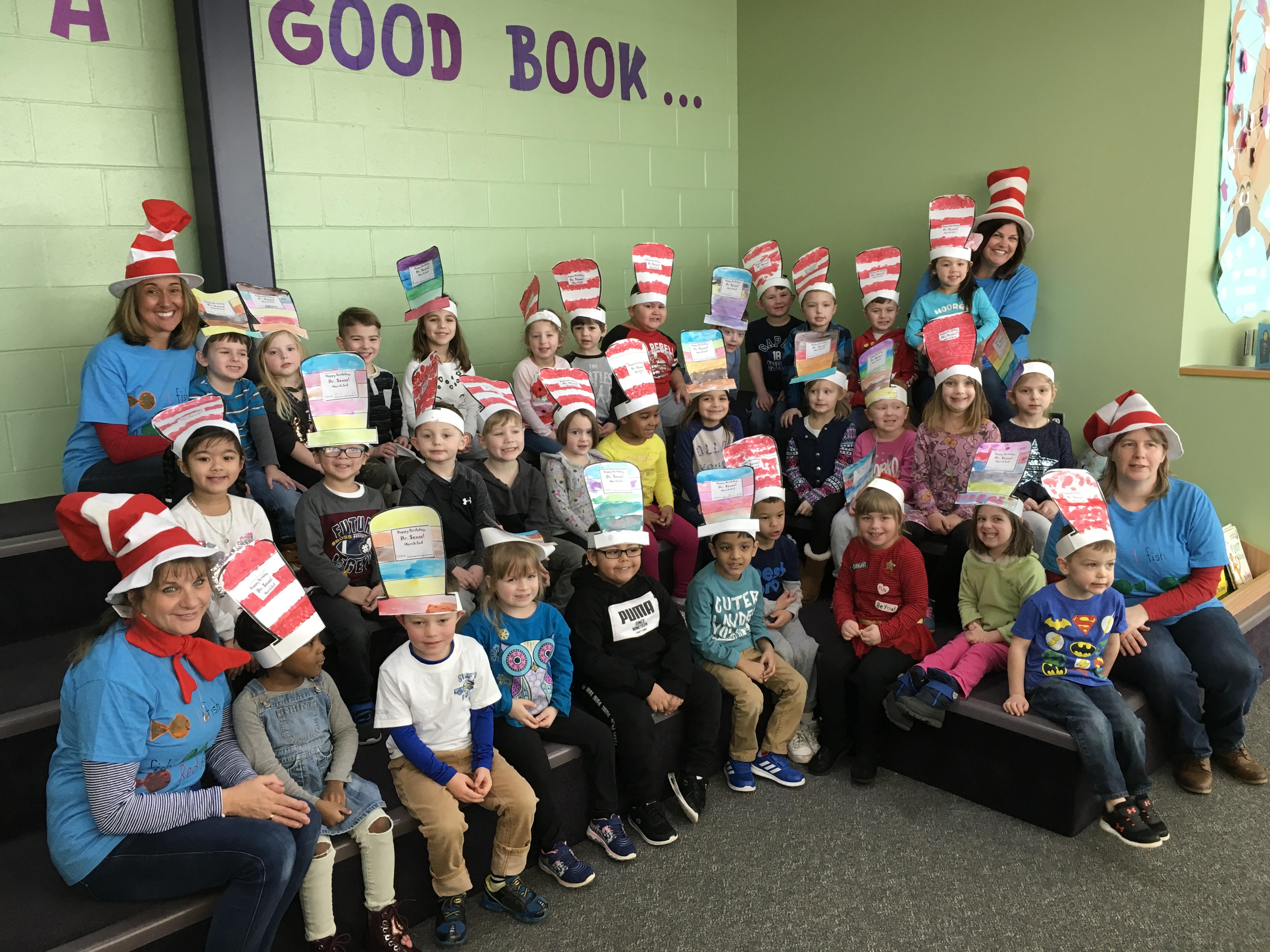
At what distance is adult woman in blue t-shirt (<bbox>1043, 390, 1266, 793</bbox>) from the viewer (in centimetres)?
269

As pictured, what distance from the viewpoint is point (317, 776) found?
82.9 inches

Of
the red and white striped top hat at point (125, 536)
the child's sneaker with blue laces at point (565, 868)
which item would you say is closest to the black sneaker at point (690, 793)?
the child's sneaker with blue laces at point (565, 868)

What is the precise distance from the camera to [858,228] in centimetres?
491

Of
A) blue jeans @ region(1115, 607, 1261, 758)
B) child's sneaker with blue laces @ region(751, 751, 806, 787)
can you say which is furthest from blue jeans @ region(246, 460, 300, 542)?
blue jeans @ region(1115, 607, 1261, 758)

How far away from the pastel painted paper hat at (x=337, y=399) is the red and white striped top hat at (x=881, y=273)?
243 cm

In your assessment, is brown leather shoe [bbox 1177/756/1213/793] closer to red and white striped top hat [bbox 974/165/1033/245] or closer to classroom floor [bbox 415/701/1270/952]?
classroom floor [bbox 415/701/1270/952]

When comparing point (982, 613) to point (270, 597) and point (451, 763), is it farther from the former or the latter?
point (270, 597)

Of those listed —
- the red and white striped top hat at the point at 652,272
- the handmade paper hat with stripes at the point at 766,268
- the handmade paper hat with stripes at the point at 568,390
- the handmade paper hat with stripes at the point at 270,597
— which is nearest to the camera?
the handmade paper hat with stripes at the point at 270,597

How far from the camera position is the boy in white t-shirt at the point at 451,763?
7.04 ft

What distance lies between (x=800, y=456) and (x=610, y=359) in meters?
1.01

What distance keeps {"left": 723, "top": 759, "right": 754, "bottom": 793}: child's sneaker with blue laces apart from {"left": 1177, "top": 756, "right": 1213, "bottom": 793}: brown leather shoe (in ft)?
4.14

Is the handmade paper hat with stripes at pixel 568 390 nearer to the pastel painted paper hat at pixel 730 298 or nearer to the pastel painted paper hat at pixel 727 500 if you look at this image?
the pastel painted paper hat at pixel 727 500

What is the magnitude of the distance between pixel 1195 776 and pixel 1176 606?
1.62 feet

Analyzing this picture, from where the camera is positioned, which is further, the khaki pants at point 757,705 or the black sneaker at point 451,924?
the khaki pants at point 757,705
